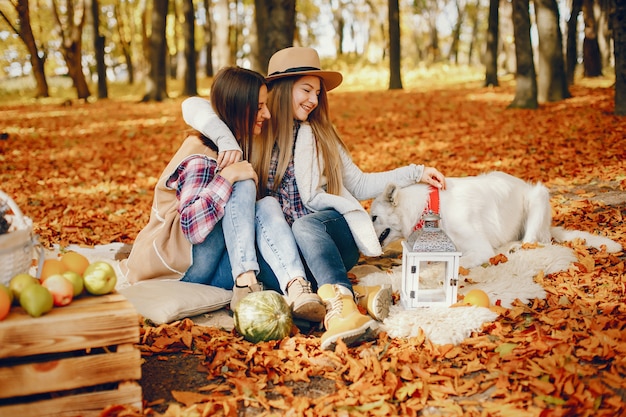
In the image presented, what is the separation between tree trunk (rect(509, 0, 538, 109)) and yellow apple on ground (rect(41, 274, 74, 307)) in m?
11.3

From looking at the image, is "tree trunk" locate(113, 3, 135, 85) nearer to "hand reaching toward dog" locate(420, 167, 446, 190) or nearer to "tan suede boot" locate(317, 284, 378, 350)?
"hand reaching toward dog" locate(420, 167, 446, 190)

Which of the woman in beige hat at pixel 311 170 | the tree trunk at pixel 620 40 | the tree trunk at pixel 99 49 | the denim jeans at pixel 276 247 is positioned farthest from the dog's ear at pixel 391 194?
the tree trunk at pixel 99 49

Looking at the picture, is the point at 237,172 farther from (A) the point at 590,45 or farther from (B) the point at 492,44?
(A) the point at 590,45

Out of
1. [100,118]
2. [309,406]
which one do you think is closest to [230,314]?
[309,406]

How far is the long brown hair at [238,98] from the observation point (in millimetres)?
3805

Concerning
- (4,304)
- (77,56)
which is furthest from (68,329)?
(77,56)

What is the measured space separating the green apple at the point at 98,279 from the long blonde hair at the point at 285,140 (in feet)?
5.74

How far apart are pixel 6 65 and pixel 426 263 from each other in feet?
A: 173

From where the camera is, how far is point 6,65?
4753 cm

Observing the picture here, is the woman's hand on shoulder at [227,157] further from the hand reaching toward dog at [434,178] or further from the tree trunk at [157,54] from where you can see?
the tree trunk at [157,54]

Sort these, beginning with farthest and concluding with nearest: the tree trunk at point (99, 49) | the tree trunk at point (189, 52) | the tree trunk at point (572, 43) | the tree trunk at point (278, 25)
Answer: the tree trunk at point (99, 49), the tree trunk at point (189, 52), the tree trunk at point (572, 43), the tree trunk at point (278, 25)

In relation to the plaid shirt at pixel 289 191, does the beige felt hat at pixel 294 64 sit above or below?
above

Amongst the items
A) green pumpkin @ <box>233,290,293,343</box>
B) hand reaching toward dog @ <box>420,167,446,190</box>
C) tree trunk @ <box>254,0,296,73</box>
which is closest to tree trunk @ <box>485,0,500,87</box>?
tree trunk @ <box>254,0,296,73</box>

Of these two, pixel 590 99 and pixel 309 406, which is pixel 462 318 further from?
pixel 590 99
